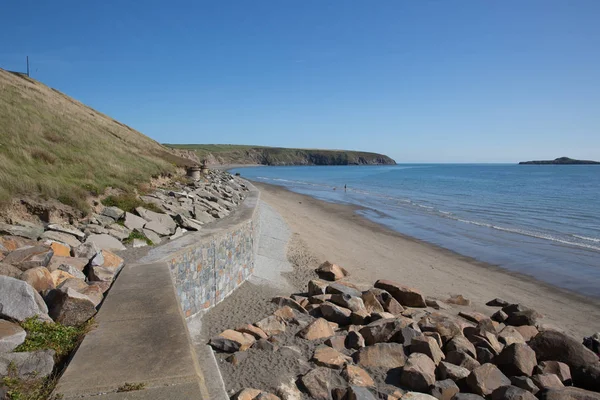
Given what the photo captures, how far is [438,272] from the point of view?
12.3 m

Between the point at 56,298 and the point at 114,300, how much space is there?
1.53ft

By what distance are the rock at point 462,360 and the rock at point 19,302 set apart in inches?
174

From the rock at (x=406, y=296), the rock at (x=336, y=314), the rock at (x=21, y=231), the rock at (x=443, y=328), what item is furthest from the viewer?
the rock at (x=406, y=296)

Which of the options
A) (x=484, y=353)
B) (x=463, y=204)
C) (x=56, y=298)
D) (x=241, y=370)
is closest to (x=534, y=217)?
(x=463, y=204)

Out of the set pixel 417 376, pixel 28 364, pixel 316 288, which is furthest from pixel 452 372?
pixel 28 364

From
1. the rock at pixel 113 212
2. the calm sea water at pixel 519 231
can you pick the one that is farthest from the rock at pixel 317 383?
the calm sea water at pixel 519 231

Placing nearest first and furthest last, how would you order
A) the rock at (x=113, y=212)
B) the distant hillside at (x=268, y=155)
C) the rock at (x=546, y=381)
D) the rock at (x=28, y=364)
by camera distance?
the rock at (x=28, y=364)
the rock at (x=546, y=381)
the rock at (x=113, y=212)
the distant hillside at (x=268, y=155)

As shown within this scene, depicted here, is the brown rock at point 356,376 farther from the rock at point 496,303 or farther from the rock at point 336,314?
the rock at point 496,303

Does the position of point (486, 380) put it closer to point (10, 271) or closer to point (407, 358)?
point (407, 358)

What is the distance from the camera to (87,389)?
224cm

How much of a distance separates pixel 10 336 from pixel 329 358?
10.2ft

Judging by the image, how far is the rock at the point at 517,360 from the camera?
487 centimetres

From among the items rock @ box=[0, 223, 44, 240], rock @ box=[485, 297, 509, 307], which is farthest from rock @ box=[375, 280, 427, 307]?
rock @ box=[0, 223, 44, 240]

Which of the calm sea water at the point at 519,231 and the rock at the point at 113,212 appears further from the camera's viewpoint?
the calm sea water at the point at 519,231
